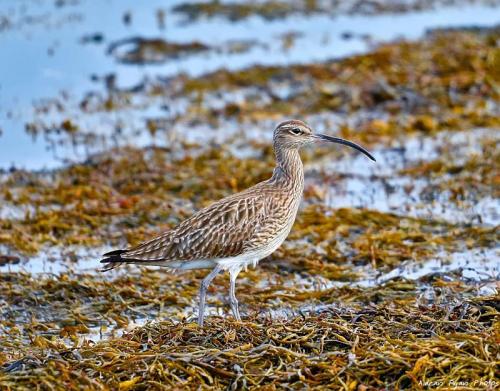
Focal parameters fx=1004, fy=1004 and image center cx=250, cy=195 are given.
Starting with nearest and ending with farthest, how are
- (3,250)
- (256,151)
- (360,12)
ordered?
(3,250)
(256,151)
(360,12)

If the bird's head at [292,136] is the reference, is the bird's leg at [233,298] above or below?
below

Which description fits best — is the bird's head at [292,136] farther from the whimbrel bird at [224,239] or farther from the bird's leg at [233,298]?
the bird's leg at [233,298]

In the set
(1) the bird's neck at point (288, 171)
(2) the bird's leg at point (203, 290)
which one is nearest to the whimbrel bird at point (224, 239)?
(2) the bird's leg at point (203, 290)

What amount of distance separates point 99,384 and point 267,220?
89.6 inches

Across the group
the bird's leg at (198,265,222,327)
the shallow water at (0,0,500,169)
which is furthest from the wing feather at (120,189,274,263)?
the shallow water at (0,0,500,169)

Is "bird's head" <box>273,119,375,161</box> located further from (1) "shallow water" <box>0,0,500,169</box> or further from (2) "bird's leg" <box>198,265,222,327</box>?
(1) "shallow water" <box>0,0,500,169</box>

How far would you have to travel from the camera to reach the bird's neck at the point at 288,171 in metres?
7.79

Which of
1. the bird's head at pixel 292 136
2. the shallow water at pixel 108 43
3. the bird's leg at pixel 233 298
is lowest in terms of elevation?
the bird's leg at pixel 233 298

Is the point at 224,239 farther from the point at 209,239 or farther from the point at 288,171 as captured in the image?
the point at 288,171

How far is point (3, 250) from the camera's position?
9195 mm

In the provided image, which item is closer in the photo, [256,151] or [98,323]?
[98,323]

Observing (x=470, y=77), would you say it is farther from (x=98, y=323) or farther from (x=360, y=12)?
(x=98, y=323)

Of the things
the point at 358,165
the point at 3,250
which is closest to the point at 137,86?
the point at 358,165

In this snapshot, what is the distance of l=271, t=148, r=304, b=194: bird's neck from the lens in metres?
7.79
